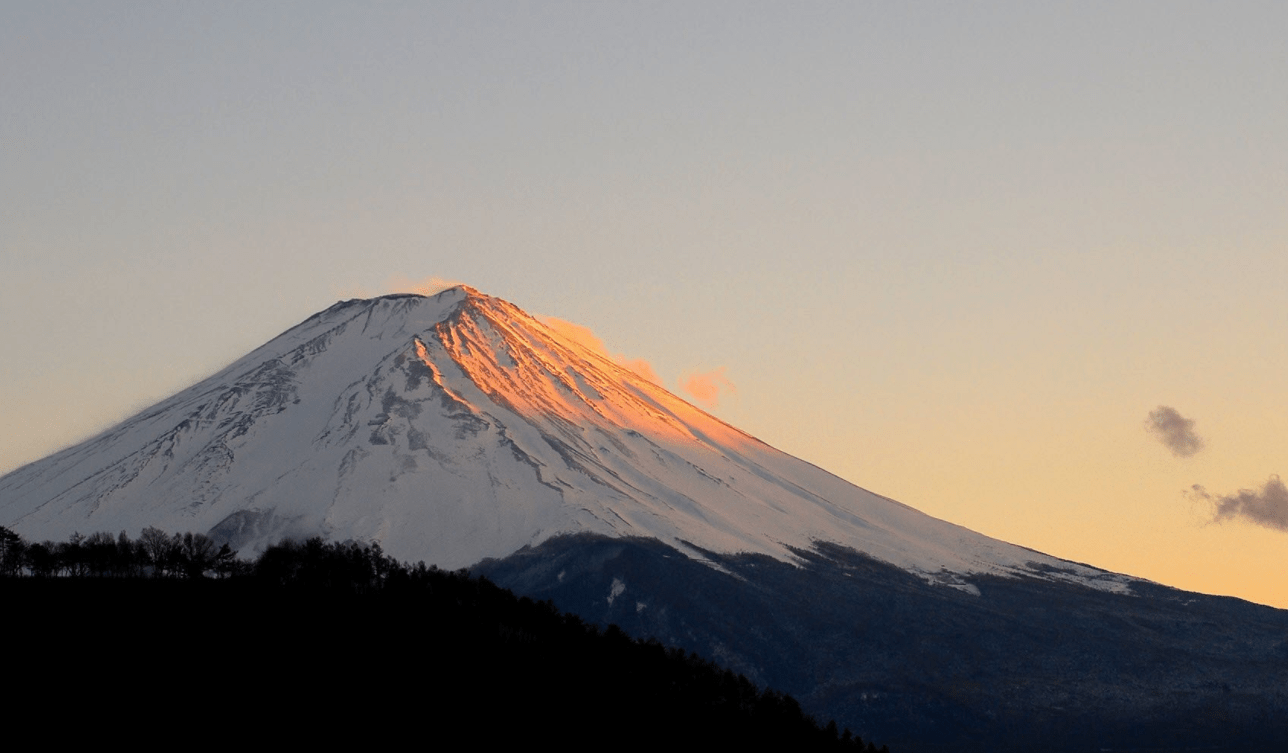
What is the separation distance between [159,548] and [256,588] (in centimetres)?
Answer: 2150

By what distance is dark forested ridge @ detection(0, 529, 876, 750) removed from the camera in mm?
116188

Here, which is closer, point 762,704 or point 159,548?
point 762,704

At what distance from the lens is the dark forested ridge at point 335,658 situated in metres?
116

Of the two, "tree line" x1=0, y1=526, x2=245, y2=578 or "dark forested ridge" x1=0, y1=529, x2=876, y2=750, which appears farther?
"tree line" x1=0, y1=526, x2=245, y2=578

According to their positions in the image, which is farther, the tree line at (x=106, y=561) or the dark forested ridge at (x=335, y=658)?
the tree line at (x=106, y=561)

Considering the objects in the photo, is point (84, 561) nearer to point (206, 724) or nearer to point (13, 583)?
point (13, 583)

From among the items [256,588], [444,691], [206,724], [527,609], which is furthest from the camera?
[527,609]

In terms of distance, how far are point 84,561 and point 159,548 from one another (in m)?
9.02

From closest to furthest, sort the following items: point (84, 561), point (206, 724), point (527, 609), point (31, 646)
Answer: point (206, 724) < point (31, 646) < point (84, 561) < point (527, 609)

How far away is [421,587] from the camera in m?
164

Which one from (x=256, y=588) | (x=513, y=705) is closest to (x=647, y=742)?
(x=513, y=705)

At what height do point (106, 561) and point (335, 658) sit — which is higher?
point (335, 658)

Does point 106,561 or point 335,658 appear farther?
point 106,561

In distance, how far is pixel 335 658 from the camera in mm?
131375
